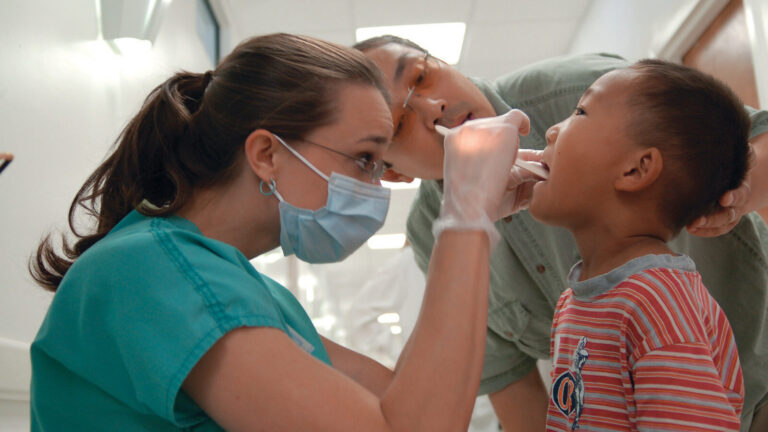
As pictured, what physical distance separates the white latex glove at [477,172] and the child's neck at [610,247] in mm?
242

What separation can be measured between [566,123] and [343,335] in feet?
17.5

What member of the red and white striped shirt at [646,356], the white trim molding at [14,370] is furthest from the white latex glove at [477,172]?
the white trim molding at [14,370]

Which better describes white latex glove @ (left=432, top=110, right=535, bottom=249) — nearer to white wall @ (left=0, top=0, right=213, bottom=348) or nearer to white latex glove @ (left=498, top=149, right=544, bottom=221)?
white latex glove @ (left=498, top=149, right=544, bottom=221)

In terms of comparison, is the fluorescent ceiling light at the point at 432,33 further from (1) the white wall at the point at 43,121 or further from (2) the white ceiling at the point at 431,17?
Answer: (1) the white wall at the point at 43,121

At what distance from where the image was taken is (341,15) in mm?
4125

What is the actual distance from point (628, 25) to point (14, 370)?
3487 millimetres

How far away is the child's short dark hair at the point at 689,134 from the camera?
1.08 metres

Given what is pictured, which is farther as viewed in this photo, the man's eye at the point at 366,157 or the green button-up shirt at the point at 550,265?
the green button-up shirt at the point at 550,265

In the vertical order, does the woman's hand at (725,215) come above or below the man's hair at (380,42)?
above

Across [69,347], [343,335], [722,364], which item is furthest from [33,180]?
[343,335]

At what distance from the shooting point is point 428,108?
1.66 meters

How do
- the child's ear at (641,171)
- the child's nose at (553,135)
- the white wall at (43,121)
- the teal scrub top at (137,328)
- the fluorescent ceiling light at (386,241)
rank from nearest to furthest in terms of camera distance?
1. the teal scrub top at (137,328)
2. the child's ear at (641,171)
3. the child's nose at (553,135)
4. the white wall at (43,121)
5. the fluorescent ceiling light at (386,241)

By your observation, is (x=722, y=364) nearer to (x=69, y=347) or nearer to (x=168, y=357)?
(x=168, y=357)

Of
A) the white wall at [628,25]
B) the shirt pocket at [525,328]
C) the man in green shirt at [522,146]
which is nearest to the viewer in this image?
the man in green shirt at [522,146]
